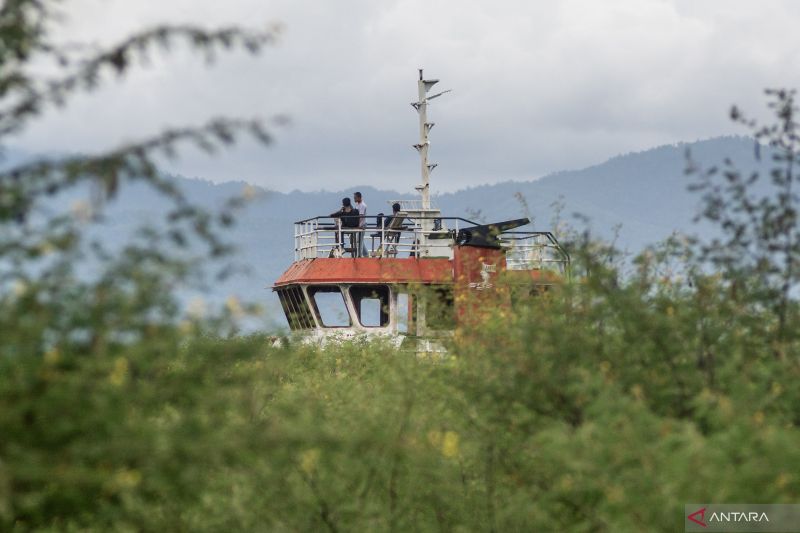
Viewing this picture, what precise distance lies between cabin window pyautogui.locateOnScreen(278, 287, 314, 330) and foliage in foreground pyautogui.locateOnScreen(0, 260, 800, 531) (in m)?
23.9

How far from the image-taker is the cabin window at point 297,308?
40.3 metres

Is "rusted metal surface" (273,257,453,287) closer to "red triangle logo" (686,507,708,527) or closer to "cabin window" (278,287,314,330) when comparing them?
"cabin window" (278,287,314,330)

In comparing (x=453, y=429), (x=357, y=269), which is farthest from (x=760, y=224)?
(x=357, y=269)

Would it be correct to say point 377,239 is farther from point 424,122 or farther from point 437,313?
point 437,313

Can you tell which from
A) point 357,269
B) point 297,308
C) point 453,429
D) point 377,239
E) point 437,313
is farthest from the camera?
point 297,308

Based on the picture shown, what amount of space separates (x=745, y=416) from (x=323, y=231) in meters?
30.1

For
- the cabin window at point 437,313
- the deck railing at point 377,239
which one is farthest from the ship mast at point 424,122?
the cabin window at point 437,313

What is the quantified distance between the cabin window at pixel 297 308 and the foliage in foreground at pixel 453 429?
23.9m

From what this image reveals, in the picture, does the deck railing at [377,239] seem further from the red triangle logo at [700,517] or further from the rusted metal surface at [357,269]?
the red triangle logo at [700,517]

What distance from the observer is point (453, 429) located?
1345 cm

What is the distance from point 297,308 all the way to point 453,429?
28186 mm

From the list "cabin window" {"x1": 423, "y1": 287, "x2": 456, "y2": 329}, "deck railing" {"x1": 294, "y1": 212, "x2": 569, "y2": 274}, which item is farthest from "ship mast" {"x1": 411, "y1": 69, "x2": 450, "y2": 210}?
"cabin window" {"x1": 423, "y1": 287, "x2": 456, "y2": 329}

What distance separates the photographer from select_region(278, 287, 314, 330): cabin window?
132ft

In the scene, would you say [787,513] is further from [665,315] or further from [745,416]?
[665,315]
